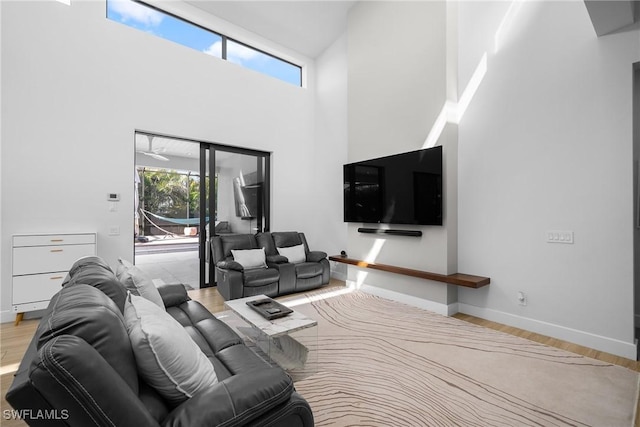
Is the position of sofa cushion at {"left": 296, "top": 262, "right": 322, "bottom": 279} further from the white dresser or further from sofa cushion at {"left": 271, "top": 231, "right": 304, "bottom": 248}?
the white dresser

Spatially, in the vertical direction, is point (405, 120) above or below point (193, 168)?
above

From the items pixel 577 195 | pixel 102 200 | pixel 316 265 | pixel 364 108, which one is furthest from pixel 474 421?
pixel 102 200

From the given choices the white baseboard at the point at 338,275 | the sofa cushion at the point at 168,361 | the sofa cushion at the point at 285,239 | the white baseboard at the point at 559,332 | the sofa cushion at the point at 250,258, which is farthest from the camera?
the white baseboard at the point at 338,275

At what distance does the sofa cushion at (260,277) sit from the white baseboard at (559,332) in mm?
2544

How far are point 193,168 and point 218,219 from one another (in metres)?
0.97

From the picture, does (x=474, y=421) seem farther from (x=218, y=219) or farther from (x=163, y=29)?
(x=163, y=29)

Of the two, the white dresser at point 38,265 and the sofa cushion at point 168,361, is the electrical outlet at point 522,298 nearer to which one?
the sofa cushion at point 168,361

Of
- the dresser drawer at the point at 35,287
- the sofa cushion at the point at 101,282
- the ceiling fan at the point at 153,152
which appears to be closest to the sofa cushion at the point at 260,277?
the dresser drawer at the point at 35,287

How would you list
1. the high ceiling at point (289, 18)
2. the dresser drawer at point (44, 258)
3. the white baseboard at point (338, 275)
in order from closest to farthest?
the dresser drawer at point (44, 258)
the high ceiling at point (289, 18)
the white baseboard at point (338, 275)

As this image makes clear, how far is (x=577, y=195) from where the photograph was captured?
2.86 metres

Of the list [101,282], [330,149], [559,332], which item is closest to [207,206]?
[330,149]

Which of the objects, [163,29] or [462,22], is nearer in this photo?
[462,22]

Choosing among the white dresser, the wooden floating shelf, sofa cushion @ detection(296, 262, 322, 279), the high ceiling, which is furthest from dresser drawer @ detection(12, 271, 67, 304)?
the high ceiling

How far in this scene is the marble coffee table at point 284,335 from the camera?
2238 millimetres
